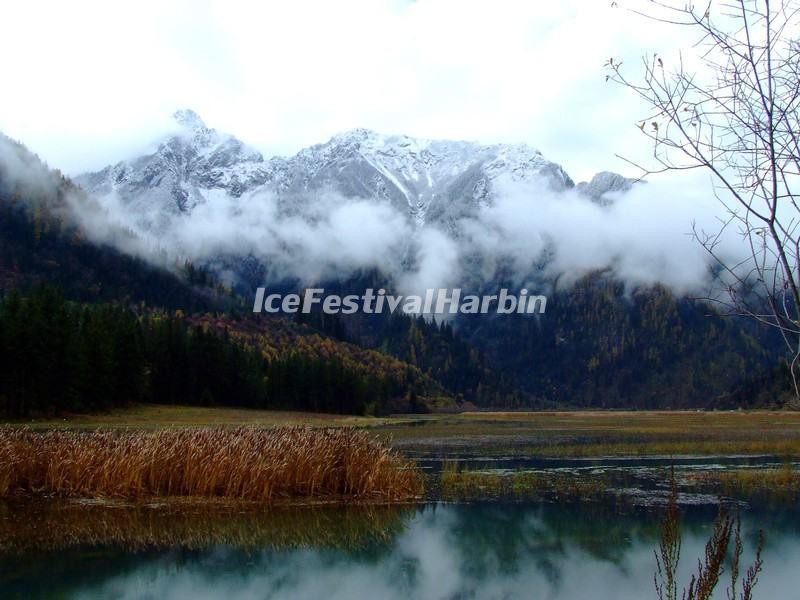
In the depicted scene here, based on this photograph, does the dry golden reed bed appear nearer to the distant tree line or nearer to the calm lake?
the calm lake

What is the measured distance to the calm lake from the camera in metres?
15.0

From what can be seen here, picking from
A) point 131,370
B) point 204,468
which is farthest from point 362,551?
point 131,370

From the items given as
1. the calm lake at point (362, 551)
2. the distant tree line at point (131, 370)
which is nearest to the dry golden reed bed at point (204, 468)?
the calm lake at point (362, 551)

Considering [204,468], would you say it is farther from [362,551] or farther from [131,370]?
[131,370]

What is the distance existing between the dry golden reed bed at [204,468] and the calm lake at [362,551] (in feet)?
4.95

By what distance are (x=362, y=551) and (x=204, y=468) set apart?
308 inches

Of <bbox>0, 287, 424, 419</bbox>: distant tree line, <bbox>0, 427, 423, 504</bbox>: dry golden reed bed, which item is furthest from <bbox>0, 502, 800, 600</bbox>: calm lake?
<bbox>0, 287, 424, 419</bbox>: distant tree line

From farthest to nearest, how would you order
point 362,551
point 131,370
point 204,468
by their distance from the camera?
point 131,370 < point 204,468 < point 362,551

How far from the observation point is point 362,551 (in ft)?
59.4

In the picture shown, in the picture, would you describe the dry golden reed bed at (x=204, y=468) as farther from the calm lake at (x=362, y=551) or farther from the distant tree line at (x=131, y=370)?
the distant tree line at (x=131, y=370)

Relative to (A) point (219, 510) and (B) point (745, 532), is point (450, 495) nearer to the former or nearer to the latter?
(A) point (219, 510)

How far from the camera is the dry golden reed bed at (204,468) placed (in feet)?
78.1

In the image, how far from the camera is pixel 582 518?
21.4 meters

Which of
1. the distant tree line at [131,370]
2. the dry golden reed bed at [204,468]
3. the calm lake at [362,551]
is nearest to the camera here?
the calm lake at [362,551]
